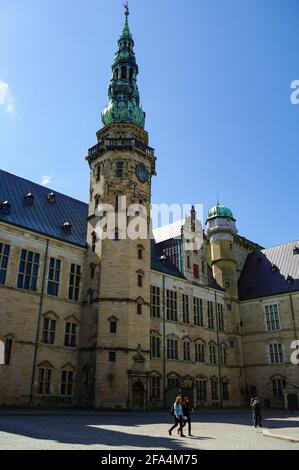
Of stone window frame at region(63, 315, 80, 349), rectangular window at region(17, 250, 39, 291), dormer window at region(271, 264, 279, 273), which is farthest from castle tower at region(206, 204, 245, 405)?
rectangular window at region(17, 250, 39, 291)

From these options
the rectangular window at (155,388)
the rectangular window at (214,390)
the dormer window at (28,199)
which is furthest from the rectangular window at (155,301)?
the dormer window at (28,199)

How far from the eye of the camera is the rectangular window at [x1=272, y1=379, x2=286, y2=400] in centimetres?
4219

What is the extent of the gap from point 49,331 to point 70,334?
6.78 feet

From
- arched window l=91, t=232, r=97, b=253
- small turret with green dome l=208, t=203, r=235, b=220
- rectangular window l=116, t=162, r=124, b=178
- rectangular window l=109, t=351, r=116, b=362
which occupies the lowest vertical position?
rectangular window l=109, t=351, r=116, b=362

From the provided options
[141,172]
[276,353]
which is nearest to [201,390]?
[276,353]

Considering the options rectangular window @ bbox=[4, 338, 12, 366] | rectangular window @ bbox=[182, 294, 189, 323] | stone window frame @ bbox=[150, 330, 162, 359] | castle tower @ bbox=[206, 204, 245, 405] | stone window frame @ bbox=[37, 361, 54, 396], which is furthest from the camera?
castle tower @ bbox=[206, 204, 245, 405]

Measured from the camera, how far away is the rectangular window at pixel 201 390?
39812 millimetres

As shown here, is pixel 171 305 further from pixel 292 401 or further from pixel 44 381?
pixel 292 401

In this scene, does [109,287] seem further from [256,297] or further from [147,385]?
[256,297]

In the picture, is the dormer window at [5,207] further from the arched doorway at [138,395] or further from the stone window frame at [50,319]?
the arched doorway at [138,395]

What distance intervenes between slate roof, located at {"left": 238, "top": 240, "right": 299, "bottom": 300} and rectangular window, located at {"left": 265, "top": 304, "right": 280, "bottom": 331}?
1554mm

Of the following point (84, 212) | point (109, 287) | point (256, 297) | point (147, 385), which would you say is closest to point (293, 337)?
point (256, 297)

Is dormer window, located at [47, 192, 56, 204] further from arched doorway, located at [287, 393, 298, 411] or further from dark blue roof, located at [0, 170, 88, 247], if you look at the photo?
arched doorway, located at [287, 393, 298, 411]

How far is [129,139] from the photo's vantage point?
124 feet
